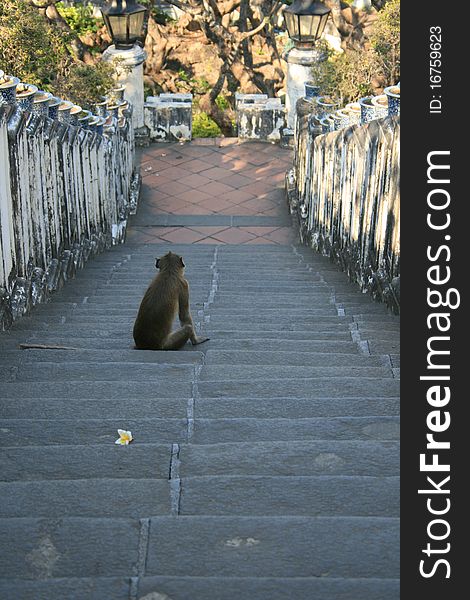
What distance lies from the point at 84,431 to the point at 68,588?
3.75 feet

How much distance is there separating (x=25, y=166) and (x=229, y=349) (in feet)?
5.47

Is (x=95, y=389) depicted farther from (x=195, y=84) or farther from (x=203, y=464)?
(x=195, y=84)

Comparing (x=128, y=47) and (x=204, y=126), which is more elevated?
(x=128, y=47)

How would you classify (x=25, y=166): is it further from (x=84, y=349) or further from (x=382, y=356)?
(x=382, y=356)

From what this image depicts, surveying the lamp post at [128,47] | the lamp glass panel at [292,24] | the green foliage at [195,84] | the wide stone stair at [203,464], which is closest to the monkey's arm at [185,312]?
the wide stone stair at [203,464]

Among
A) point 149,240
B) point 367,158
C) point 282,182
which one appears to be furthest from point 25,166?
point 282,182

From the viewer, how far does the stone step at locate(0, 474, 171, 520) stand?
8.64ft

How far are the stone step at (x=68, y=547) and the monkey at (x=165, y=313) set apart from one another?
→ 8.25 ft

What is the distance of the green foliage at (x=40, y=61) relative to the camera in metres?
9.20

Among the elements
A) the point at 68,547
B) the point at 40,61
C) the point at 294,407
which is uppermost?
the point at 40,61

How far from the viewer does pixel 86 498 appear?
2695 millimetres

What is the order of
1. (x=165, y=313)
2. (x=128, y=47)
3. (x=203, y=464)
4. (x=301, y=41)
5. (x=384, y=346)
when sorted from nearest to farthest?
(x=203, y=464) → (x=384, y=346) → (x=165, y=313) → (x=301, y=41) → (x=128, y=47)

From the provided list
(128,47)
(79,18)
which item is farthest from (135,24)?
(79,18)

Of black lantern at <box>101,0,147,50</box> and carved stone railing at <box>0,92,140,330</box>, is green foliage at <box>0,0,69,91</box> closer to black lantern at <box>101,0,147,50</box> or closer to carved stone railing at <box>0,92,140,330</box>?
carved stone railing at <box>0,92,140,330</box>
